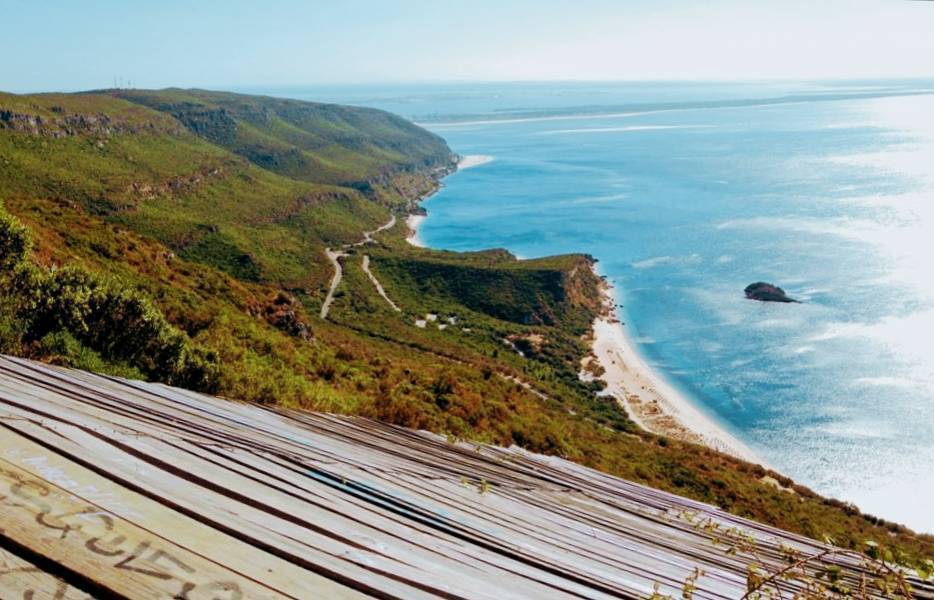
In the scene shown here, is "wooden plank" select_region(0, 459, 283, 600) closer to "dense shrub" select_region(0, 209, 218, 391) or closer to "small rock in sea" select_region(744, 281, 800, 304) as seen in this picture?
"dense shrub" select_region(0, 209, 218, 391)

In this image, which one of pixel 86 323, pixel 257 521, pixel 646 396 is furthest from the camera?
pixel 646 396

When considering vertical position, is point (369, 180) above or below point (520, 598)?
above

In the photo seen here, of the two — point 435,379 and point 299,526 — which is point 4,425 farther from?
point 435,379

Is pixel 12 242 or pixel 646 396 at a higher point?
pixel 12 242

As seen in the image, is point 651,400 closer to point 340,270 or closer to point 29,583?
point 340,270

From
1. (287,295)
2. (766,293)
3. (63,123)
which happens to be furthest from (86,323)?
(63,123)

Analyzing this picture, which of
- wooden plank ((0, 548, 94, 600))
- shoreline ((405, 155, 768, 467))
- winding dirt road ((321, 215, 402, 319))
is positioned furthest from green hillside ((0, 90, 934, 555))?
wooden plank ((0, 548, 94, 600))

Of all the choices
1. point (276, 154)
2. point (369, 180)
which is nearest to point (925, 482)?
point (369, 180)

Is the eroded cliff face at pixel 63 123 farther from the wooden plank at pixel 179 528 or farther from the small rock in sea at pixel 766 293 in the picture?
the small rock in sea at pixel 766 293
